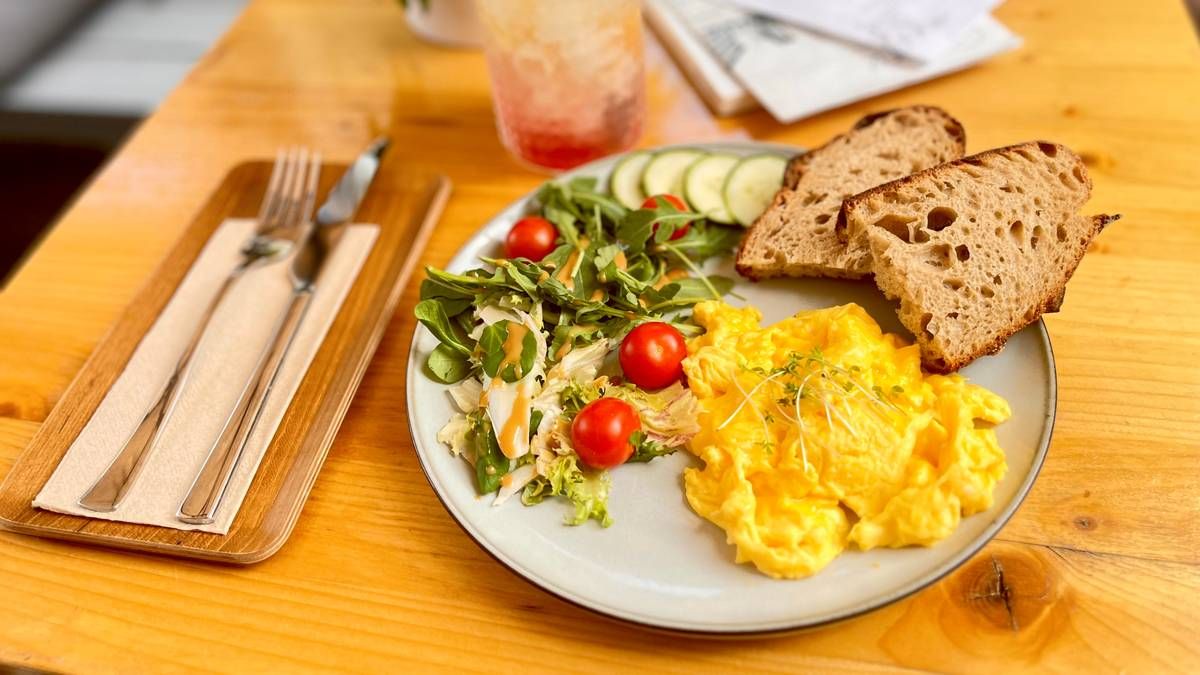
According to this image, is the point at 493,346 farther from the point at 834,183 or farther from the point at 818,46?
the point at 818,46

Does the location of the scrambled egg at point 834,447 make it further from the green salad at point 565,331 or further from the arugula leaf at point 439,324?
the arugula leaf at point 439,324

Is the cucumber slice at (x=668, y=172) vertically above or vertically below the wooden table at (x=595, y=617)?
above

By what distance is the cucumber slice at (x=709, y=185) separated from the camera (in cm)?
250

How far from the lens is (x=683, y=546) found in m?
1.78

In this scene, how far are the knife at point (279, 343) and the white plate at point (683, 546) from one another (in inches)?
15.9

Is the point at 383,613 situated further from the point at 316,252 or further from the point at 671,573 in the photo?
the point at 316,252

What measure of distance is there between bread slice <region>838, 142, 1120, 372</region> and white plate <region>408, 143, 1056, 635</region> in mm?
100

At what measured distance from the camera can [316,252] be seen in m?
2.59

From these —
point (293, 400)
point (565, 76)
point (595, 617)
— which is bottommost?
point (595, 617)

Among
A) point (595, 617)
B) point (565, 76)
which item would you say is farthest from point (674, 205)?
point (595, 617)

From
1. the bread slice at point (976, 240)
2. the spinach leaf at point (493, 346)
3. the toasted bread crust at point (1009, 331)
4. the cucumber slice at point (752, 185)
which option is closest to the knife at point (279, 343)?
the spinach leaf at point (493, 346)

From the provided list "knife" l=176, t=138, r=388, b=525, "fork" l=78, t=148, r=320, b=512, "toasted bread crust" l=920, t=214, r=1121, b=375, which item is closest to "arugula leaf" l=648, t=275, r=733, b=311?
"toasted bread crust" l=920, t=214, r=1121, b=375

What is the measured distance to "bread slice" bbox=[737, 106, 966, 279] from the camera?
227cm

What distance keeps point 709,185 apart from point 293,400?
4.21ft
